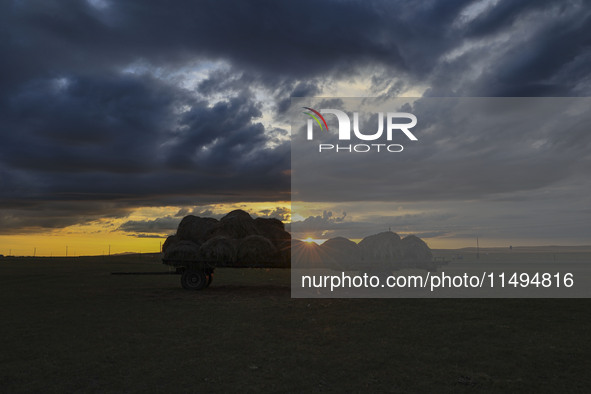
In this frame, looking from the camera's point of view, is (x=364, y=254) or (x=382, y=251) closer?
(x=364, y=254)

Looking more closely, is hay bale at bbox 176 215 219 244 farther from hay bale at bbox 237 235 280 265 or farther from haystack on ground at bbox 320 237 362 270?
haystack on ground at bbox 320 237 362 270

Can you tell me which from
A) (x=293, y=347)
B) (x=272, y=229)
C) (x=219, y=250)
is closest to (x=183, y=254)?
(x=219, y=250)

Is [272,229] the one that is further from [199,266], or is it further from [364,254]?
[364,254]

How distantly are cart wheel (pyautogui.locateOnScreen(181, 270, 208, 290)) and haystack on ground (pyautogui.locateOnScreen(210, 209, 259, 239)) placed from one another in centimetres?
413

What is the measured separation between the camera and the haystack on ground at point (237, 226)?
84.6 feet

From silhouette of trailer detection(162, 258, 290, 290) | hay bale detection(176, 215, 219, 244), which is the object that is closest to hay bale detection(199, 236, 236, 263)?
silhouette of trailer detection(162, 258, 290, 290)

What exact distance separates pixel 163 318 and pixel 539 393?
10927 mm

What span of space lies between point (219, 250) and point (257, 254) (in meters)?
2.06

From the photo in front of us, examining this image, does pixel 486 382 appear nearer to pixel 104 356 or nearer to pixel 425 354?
pixel 425 354

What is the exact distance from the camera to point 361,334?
1127cm

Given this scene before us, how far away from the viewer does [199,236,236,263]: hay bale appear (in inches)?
832

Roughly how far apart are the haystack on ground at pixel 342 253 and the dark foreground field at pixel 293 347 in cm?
844

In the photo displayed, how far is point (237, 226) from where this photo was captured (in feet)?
85.1

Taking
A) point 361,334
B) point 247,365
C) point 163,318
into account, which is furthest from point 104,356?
point 361,334
